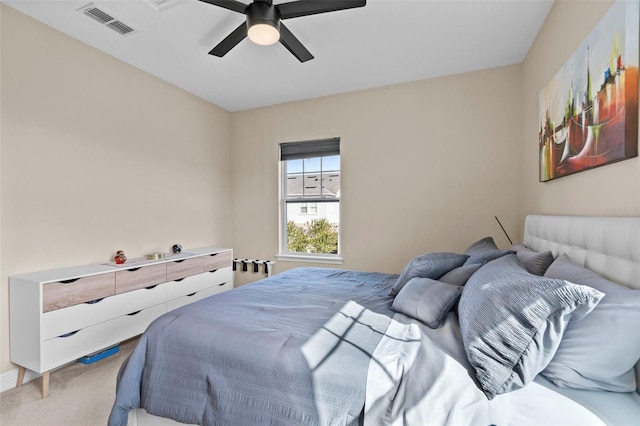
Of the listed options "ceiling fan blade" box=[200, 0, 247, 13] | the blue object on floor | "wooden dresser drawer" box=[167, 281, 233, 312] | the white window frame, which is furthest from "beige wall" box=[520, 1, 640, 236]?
the blue object on floor

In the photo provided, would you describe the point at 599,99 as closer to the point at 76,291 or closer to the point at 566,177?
the point at 566,177

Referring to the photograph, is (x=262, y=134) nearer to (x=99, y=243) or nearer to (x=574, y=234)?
(x=99, y=243)

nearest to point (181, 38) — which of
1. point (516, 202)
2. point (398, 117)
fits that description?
point (398, 117)

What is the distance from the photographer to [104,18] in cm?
232

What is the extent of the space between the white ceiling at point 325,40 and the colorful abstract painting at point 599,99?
33.5 inches

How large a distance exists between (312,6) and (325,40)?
2.78 ft

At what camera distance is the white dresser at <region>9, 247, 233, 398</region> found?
2068 mm

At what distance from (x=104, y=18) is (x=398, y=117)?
2.93 metres

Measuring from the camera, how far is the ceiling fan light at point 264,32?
1832mm

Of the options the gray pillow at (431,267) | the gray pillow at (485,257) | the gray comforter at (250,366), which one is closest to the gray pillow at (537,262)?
the gray pillow at (485,257)

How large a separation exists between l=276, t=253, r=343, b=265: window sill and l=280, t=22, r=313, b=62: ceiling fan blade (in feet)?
7.87

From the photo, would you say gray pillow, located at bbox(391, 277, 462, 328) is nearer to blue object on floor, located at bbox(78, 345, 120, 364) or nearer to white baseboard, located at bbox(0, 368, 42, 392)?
blue object on floor, located at bbox(78, 345, 120, 364)

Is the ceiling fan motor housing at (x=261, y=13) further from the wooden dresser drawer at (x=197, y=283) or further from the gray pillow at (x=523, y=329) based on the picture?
the wooden dresser drawer at (x=197, y=283)

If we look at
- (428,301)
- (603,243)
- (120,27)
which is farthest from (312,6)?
(603,243)
